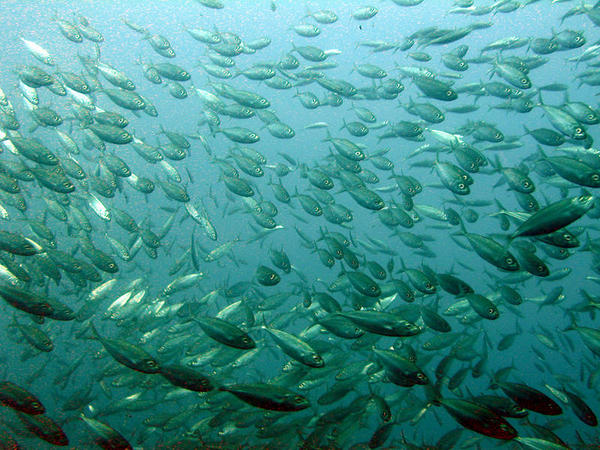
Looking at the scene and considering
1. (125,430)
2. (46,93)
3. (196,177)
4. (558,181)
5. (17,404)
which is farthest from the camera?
(196,177)

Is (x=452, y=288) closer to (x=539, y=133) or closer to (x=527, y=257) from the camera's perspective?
(x=527, y=257)

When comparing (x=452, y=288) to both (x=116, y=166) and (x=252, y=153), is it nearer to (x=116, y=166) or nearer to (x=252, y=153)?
(x=252, y=153)

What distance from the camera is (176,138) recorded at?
21.3 ft

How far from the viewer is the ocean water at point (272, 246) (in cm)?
527

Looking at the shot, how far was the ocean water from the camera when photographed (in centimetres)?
527

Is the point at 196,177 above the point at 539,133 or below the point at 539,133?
below

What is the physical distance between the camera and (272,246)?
12203 millimetres

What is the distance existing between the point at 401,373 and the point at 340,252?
219cm

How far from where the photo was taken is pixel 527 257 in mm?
4039

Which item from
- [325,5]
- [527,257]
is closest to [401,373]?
[527,257]

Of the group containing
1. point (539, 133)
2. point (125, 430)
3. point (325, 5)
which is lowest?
point (125, 430)

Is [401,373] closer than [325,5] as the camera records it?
Yes

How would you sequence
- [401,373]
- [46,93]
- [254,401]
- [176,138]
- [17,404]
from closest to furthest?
[254,401] → [17,404] → [401,373] → [176,138] → [46,93]

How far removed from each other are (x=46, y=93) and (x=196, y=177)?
1211 centimetres
